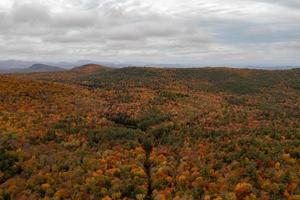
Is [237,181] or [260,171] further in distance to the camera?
[260,171]

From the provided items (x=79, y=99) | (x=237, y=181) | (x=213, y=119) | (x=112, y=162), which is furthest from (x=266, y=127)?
(x=79, y=99)

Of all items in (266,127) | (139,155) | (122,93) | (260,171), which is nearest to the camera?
(260,171)

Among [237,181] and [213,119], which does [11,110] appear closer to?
[213,119]

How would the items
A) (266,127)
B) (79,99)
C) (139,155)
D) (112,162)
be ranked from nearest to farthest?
(112,162) → (139,155) → (266,127) → (79,99)

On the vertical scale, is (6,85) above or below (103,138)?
above

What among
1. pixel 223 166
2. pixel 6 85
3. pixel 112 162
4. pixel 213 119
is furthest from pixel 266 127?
→ pixel 6 85

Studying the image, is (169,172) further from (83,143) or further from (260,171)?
(83,143)
